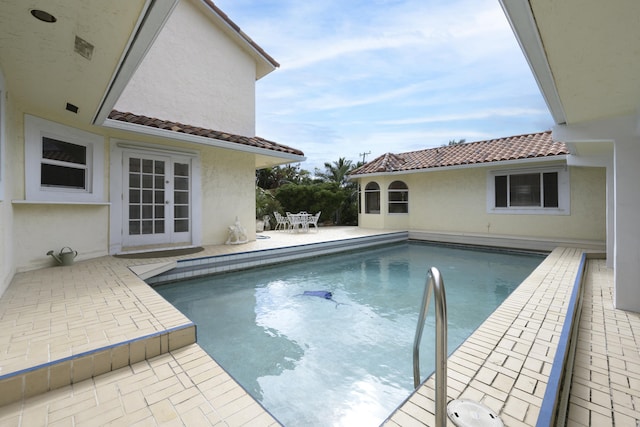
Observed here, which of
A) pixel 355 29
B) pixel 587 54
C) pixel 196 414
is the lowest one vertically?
pixel 196 414

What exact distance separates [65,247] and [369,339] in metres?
5.85

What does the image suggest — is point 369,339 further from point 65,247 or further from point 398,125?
point 398,125

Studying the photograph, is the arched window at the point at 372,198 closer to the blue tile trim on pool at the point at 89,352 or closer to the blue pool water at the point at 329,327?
the blue pool water at the point at 329,327

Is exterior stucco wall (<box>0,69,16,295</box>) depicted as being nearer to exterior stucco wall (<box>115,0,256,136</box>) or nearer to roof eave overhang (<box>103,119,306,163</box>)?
roof eave overhang (<box>103,119,306,163</box>)

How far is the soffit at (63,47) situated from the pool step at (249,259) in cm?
326

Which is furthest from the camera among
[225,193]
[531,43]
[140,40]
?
[225,193]

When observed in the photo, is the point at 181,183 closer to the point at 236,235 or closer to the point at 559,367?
the point at 236,235

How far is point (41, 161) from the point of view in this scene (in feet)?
16.7

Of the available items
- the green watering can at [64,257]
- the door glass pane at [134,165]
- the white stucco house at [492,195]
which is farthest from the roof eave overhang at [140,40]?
the white stucco house at [492,195]

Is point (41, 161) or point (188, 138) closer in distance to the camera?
point (41, 161)

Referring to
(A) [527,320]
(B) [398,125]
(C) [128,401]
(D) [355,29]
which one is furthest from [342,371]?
(B) [398,125]

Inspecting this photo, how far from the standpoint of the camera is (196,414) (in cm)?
182

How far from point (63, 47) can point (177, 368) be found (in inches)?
134

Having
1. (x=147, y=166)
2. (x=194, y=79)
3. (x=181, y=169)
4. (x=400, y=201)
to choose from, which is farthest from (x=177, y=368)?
(x=400, y=201)
